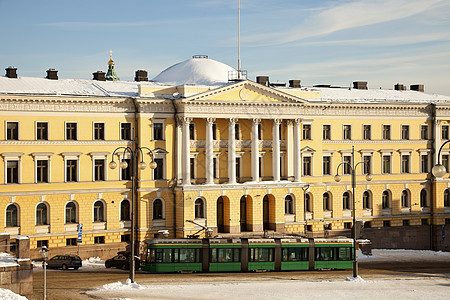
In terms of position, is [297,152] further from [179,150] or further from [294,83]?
[179,150]

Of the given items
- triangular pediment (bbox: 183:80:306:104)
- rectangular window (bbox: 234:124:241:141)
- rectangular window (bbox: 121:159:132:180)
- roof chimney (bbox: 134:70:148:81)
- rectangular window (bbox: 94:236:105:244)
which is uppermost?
roof chimney (bbox: 134:70:148:81)

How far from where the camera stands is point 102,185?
67.4 meters

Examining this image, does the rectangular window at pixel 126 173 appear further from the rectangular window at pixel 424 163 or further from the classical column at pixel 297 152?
the rectangular window at pixel 424 163

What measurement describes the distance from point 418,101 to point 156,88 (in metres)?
29.8

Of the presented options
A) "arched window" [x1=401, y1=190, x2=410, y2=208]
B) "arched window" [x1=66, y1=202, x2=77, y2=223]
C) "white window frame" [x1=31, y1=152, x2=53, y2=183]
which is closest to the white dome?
"white window frame" [x1=31, y1=152, x2=53, y2=183]

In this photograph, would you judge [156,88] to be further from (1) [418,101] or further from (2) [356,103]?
(1) [418,101]

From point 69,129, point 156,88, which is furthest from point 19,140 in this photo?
point 156,88

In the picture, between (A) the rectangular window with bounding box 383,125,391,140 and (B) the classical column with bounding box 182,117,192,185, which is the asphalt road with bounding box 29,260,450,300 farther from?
(A) the rectangular window with bounding box 383,125,391,140

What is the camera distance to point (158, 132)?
228ft

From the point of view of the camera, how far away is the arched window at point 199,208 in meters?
69.8

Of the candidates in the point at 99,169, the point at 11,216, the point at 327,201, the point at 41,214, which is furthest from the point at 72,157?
the point at 327,201

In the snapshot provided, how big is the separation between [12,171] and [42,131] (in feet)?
13.2

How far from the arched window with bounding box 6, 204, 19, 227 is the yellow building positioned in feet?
0.27

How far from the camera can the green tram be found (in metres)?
54.5
